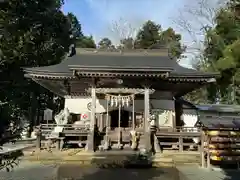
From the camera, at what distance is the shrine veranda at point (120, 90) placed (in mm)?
10930

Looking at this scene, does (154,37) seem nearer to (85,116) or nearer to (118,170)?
(85,116)

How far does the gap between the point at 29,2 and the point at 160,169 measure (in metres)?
16.6

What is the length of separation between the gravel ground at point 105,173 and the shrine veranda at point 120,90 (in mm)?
2362

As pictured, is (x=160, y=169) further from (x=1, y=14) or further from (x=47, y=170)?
(x=1, y=14)

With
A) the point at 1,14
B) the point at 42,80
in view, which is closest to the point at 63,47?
the point at 1,14

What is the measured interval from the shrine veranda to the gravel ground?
93.0 inches

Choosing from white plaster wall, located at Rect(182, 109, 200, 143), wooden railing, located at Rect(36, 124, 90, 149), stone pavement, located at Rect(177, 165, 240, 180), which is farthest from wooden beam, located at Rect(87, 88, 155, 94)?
white plaster wall, located at Rect(182, 109, 200, 143)

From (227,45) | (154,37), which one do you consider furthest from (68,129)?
(154,37)

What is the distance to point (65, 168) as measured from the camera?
8305 mm

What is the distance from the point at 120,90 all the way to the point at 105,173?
440 centimetres

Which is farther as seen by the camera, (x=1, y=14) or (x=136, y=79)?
(x=1, y=14)

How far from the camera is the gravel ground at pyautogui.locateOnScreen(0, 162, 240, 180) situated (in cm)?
718

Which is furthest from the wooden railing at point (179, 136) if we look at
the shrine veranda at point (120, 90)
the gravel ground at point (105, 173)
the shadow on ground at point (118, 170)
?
the gravel ground at point (105, 173)

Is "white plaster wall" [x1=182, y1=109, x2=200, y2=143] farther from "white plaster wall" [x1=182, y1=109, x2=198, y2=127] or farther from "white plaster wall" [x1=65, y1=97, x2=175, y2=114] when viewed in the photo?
"white plaster wall" [x1=65, y1=97, x2=175, y2=114]
